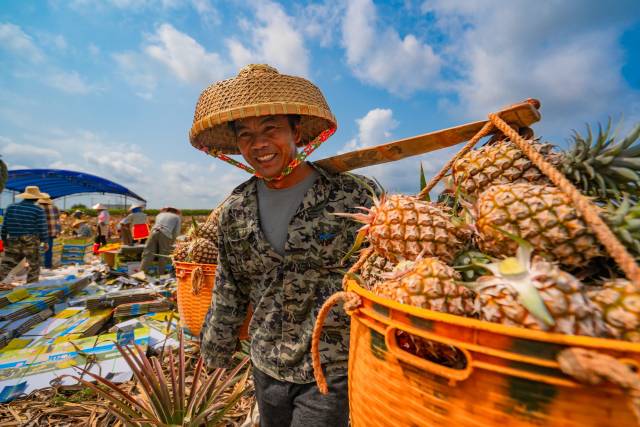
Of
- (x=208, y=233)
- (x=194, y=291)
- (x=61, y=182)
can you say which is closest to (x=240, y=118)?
(x=194, y=291)

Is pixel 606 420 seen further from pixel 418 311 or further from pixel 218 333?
pixel 218 333

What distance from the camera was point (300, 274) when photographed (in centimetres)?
224

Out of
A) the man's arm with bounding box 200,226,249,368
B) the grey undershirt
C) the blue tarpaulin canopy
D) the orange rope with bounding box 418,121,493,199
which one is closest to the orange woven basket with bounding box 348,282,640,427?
the orange rope with bounding box 418,121,493,199

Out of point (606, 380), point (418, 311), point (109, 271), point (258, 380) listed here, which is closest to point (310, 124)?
point (258, 380)

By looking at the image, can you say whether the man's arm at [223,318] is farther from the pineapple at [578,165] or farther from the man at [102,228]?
the man at [102,228]

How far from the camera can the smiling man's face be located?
230 cm

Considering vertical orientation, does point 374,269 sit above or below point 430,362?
above

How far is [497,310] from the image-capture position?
785mm

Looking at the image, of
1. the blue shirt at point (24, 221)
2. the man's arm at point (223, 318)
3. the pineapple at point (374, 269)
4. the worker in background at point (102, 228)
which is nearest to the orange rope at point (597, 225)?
the pineapple at point (374, 269)

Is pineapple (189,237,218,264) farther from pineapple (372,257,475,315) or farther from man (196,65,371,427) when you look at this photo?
pineapple (372,257,475,315)

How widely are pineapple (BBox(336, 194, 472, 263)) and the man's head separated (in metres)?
1.26

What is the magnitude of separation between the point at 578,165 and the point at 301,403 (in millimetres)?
2052

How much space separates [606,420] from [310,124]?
2.60 meters

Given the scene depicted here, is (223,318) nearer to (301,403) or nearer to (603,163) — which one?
(301,403)
